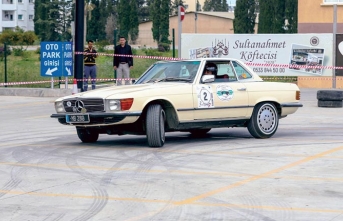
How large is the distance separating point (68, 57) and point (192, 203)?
1678cm

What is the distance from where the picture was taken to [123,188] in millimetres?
9062

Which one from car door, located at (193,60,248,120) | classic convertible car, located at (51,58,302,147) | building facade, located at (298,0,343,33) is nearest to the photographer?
classic convertible car, located at (51,58,302,147)

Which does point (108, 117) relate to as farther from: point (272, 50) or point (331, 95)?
point (272, 50)

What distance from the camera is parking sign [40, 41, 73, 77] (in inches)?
959

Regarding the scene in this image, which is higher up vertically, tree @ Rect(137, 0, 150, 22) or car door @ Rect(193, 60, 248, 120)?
tree @ Rect(137, 0, 150, 22)

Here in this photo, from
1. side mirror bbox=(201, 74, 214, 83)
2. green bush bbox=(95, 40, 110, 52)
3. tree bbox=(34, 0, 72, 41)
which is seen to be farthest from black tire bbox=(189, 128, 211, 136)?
tree bbox=(34, 0, 72, 41)

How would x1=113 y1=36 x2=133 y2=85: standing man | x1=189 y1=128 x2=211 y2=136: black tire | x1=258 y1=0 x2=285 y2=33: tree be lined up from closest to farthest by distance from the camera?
x1=189 y1=128 x2=211 y2=136: black tire, x1=113 y1=36 x2=133 y2=85: standing man, x1=258 y1=0 x2=285 y2=33: tree

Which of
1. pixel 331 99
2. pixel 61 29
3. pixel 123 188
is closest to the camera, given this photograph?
pixel 123 188

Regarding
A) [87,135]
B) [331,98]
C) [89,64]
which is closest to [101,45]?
[89,64]

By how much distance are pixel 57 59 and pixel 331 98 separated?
8.94 m

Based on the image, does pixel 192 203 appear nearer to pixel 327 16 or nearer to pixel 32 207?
pixel 32 207

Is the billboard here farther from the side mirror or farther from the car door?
the side mirror

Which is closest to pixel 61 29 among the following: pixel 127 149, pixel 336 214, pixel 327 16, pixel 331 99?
pixel 327 16

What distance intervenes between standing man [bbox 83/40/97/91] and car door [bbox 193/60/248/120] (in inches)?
412
